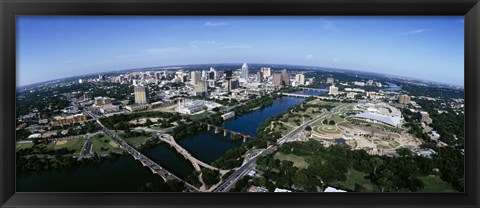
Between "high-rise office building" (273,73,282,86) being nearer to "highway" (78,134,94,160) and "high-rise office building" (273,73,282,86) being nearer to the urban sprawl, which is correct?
the urban sprawl

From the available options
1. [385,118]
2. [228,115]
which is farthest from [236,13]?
[385,118]

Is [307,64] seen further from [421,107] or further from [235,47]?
[421,107]

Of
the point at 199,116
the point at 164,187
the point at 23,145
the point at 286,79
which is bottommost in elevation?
the point at 164,187

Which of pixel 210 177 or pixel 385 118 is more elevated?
pixel 385 118

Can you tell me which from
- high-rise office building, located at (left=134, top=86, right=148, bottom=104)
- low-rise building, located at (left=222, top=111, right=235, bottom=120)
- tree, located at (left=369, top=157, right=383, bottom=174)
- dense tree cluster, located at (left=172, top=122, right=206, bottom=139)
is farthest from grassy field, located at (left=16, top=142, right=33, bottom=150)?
tree, located at (left=369, top=157, right=383, bottom=174)

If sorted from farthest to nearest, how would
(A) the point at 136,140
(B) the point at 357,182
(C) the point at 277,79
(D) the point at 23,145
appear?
(C) the point at 277,79, (A) the point at 136,140, (B) the point at 357,182, (D) the point at 23,145

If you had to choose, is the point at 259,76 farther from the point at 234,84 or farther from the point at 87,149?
the point at 87,149
